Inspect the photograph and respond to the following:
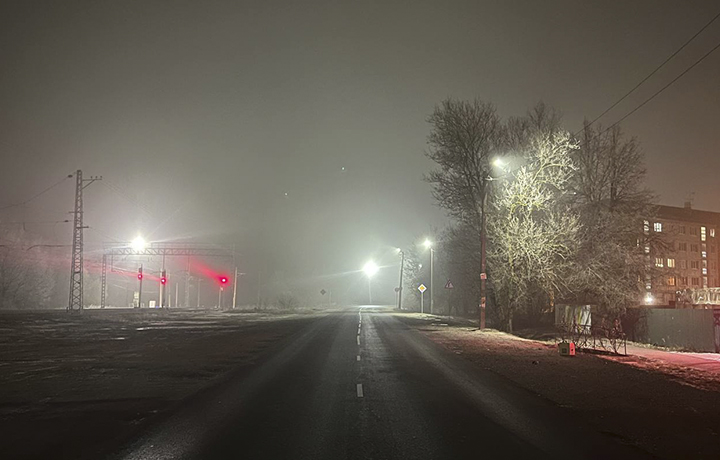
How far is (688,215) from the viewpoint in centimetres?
11669

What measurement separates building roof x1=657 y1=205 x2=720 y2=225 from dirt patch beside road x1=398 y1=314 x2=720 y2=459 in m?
105

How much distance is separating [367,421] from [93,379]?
8.95 meters

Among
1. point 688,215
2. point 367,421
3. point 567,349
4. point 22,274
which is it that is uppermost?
point 688,215

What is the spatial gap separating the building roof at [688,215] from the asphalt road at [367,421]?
11179 centimetres

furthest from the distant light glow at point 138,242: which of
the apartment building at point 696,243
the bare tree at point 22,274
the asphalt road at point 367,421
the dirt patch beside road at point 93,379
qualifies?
the apartment building at point 696,243

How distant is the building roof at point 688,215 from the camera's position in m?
114

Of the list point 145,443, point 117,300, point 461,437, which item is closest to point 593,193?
point 461,437

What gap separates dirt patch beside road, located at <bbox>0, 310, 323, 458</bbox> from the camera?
9070 mm

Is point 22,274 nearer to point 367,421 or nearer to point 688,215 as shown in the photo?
point 367,421

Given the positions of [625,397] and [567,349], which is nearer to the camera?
[625,397]

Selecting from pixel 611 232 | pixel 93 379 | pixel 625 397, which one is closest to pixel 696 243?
pixel 611 232

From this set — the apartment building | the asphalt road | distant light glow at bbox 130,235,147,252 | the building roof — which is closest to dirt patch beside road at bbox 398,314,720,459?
the asphalt road

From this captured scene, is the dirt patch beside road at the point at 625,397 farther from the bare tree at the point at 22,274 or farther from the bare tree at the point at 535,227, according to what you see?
the bare tree at the point at 22,274

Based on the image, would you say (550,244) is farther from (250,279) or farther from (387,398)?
(250,279)
